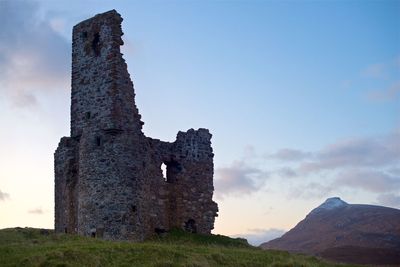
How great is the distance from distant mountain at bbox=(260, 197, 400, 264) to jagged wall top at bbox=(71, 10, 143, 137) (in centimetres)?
2516

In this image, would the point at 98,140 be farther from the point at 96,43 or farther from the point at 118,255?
the point at 118,255

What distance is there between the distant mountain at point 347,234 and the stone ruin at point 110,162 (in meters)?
20.5

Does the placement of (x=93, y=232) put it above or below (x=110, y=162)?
below

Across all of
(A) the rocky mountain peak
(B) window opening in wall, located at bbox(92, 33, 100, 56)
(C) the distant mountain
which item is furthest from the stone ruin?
(A) the rocky mountain peak

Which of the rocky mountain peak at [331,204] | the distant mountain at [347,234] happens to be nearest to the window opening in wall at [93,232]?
the distant mountain at [347,234]

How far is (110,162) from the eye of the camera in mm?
27469

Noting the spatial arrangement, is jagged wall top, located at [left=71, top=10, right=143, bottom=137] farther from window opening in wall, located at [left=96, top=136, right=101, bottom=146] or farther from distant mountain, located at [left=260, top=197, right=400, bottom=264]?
distant mountain, located at [left=260, top=197, right=400, bottom=264]

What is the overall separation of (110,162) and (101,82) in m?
3.89

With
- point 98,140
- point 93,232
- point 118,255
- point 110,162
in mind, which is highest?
point 98,140

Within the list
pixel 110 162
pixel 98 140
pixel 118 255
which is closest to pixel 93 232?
pixel 110 162

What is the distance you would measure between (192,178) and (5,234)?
10027mm

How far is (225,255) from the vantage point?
22.5m

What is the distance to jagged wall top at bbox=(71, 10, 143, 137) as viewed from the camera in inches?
1099

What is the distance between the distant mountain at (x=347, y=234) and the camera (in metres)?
50.2
